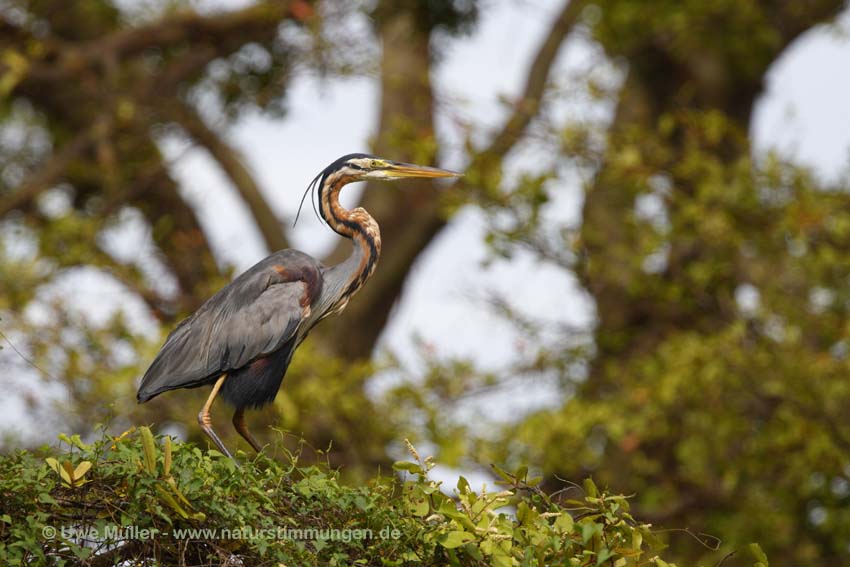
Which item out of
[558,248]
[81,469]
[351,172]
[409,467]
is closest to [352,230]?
[351,172]

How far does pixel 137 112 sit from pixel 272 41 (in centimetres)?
138

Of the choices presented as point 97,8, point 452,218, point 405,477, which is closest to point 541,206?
point 452,218

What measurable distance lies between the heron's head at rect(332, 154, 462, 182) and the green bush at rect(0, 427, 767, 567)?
1386 mm

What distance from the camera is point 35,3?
39.3 ft

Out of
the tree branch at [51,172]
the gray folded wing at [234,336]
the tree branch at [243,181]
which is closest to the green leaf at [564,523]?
the gray folded wing at [234,336]

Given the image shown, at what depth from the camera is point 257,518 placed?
11.6 feet

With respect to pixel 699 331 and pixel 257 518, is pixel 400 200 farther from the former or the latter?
pixel 257 518

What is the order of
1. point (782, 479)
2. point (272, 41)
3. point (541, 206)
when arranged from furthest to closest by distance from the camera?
point (272, 41), point (782, 479), point (541, 206)

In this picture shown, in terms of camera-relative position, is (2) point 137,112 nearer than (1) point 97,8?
Yes

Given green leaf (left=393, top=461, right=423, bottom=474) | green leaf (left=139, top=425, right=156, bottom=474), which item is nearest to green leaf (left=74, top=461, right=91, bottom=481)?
green leaf (left=139, top=425, right=156, bottom=474)

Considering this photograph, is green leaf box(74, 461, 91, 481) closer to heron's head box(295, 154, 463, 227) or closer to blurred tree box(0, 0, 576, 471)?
heron's head box(295, 154, 463, 227)

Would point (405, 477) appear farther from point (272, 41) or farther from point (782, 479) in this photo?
point (272, 41)

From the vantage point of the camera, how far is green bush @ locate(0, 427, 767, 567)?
11.3 feet

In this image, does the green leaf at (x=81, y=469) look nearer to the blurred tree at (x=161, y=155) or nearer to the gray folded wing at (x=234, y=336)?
the gray folded wing at (x=234, y=336)
